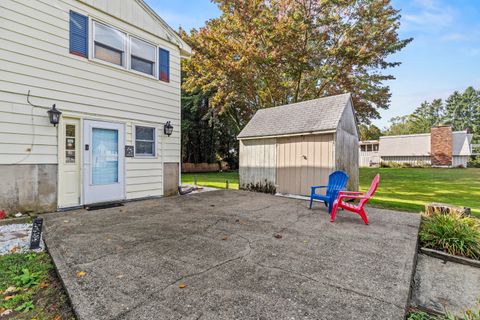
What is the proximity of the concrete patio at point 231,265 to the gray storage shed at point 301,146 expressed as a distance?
250 centimetres

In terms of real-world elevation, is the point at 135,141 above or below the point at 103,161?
above

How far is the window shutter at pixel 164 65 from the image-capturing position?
6.88 m

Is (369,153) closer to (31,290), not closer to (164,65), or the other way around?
(164,65)

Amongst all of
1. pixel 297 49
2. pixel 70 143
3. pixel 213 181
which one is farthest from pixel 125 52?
→ pixel 297 49

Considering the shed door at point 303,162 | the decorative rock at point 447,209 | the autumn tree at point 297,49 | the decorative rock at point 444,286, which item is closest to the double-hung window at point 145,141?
the shed door at point 303,162

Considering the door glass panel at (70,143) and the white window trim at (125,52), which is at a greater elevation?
the white window trim at (125,52)

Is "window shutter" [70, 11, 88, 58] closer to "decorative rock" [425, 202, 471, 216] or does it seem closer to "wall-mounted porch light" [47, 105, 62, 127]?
"wall-mounted porch light" [47, 105, 62, 127]

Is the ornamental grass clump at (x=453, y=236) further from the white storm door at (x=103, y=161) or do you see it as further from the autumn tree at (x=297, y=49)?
the autumn tree at (x=297, y=49)

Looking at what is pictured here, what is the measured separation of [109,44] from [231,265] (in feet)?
20.2

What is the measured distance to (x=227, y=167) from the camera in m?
21.4

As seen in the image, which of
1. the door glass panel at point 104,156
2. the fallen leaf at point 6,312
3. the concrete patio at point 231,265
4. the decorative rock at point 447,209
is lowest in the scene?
the fallen leaf at point 6,312

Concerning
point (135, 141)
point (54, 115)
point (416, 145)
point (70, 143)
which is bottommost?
point (70, 143)

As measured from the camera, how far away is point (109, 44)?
570 cm

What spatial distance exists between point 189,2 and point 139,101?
5397 mm
